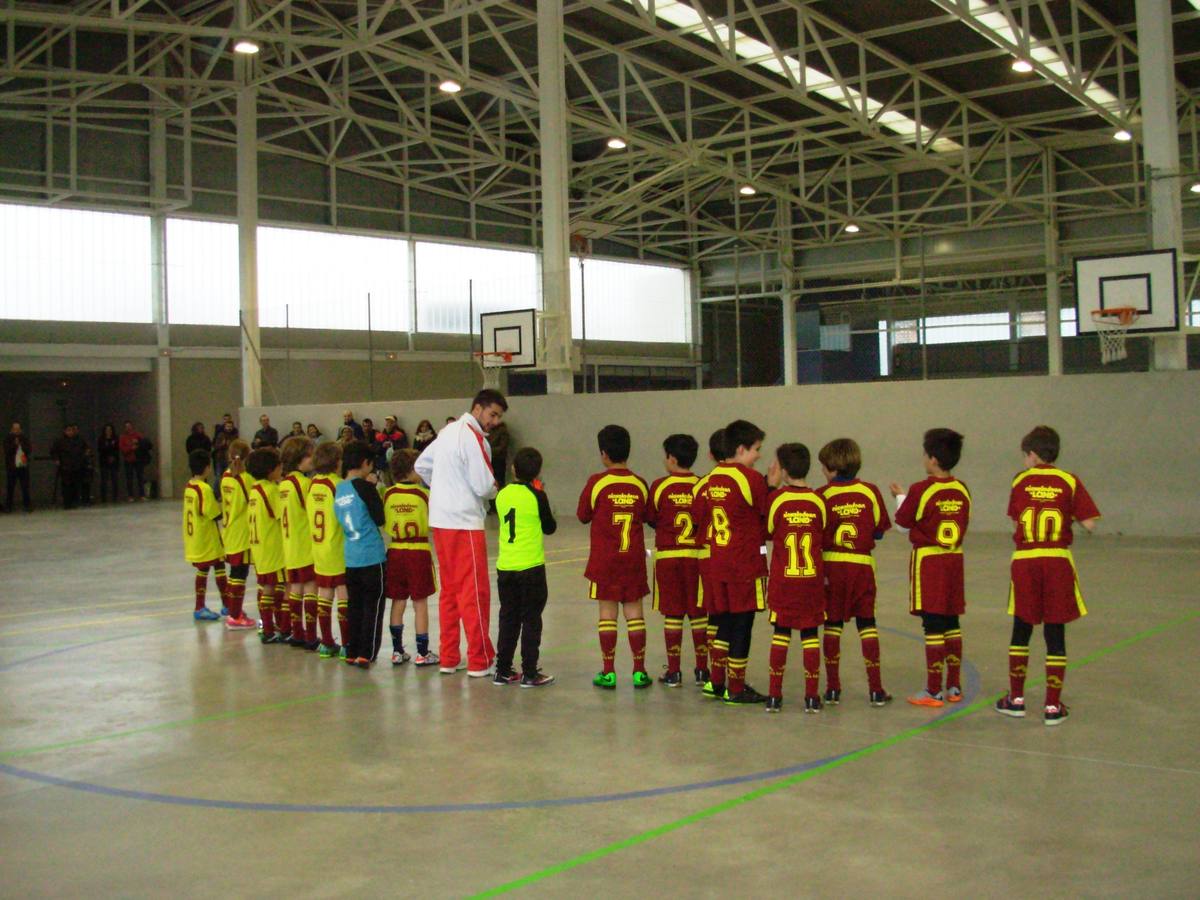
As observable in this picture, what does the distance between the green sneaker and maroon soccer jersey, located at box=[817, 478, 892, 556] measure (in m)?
1.54

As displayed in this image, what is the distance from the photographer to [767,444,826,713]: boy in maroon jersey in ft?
18.9

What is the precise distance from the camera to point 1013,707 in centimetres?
572

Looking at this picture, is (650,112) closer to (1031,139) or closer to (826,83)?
(826,83)

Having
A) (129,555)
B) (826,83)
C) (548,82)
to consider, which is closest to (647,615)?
(129,555)

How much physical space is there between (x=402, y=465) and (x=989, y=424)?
359 inches

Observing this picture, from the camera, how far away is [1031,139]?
27.2 meters

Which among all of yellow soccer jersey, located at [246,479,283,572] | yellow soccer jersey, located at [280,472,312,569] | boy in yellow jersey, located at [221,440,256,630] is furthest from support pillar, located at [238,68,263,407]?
yellow soccer jersey, located at [280,472,312,569]

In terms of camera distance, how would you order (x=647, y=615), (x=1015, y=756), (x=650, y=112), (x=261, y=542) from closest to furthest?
(x=1015, y=756) → (x=261, y=542) → (x=647, y=615) → (x=650, y=112)

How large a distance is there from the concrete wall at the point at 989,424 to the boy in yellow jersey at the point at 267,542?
8501 millimetres

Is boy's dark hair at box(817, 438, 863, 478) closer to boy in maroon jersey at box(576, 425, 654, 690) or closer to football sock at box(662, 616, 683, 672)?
boy in maroon jersey at box(576, 425, 654, 690)

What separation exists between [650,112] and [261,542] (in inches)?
783

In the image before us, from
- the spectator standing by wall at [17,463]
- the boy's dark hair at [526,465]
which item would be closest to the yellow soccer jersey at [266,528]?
the boy's dark hair at [526,465]

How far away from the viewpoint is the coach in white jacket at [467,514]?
6863 mm

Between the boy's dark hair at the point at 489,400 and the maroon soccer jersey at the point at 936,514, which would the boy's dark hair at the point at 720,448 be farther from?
the boy's dark hair at the point at 489,400
